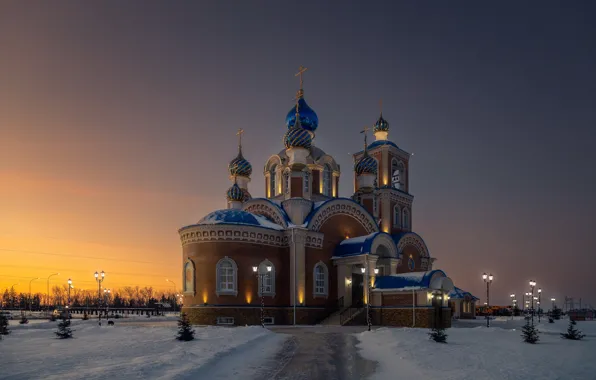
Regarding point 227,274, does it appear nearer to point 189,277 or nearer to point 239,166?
point 189,277

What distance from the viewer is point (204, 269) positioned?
32375 millimetres

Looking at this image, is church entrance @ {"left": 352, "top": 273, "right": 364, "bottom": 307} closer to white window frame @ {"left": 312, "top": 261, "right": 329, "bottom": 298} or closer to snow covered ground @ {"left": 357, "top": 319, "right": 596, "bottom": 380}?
white window frame @ {"left": 312, "top": 261, "right": 329, "bottom": 298}

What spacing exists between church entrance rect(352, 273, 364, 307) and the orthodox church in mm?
75

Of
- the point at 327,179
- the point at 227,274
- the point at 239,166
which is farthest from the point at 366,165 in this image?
the point at 227,274

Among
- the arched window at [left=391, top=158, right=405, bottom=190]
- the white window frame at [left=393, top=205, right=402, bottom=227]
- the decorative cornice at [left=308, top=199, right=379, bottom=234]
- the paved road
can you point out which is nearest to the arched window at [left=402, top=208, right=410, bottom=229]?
the white window frame at [left=393, top=205, right=402, bottom=227]

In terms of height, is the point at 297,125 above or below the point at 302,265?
above

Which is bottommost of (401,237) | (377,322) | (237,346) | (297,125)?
(377,322)

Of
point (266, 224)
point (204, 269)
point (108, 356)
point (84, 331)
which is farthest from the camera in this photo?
point (266, 224)

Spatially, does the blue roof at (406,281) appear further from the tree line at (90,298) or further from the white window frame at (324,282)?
the tree line at (90,298)

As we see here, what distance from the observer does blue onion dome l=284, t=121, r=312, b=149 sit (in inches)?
1464

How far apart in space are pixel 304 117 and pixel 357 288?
14.5m

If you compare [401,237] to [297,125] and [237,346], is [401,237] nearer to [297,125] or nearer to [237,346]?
[297,125]

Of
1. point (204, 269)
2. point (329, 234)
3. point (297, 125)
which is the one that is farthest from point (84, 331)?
point (297, 125)

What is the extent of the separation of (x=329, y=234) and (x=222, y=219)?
27.6 ft
